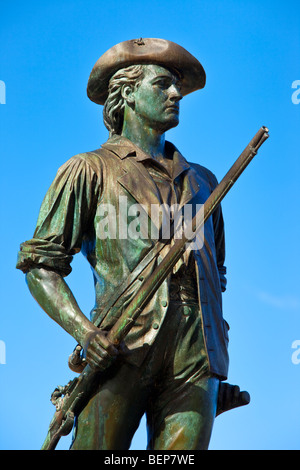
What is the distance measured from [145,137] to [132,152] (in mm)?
240

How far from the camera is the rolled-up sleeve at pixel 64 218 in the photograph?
9.57 meters

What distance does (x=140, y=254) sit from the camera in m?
9.52

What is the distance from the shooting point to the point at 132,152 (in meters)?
10.0

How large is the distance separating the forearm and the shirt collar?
110cm

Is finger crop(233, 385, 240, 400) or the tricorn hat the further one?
the tricorn hat

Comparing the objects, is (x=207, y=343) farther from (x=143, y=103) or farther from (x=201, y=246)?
(x=143, y=103)

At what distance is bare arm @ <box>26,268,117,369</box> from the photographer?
→ 907 centimetres

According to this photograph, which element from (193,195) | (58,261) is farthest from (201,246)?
(58,261)

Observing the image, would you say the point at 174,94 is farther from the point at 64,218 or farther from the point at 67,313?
the point at 67,313

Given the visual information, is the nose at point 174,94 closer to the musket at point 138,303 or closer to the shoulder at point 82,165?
the shoulder at point 82,165

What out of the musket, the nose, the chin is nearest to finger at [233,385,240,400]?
the musket

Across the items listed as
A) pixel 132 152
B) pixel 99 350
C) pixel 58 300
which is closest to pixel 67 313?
pixel 58 300

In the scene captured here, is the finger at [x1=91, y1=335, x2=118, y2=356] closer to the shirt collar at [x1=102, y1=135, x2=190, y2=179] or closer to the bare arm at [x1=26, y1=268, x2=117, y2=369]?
the bare arm at [x1=26, y1=268, x2=117, y2=369]
